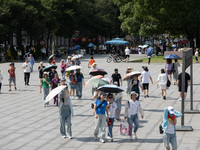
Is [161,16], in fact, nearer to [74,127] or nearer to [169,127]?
[74,127]

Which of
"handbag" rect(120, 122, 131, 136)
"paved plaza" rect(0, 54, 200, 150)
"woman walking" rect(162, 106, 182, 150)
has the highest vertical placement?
"woman walking" rect(162, 106, 182, 150)

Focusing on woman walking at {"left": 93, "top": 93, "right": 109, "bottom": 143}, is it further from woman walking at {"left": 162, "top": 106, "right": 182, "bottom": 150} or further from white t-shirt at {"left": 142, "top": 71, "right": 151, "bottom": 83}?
white t-shirt at {"left": 142, "top": 71, "right": 151, "bottom": 83}

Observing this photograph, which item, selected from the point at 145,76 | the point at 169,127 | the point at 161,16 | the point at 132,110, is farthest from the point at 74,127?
the point at 161,16

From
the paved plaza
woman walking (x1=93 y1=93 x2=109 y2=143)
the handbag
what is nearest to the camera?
the paved plaza

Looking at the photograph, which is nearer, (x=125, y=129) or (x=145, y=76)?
(x=125, y=129)

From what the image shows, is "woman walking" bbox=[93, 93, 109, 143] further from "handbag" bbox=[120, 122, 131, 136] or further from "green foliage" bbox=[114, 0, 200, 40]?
"green foliage" bbox=[114, 0, 200, 40]

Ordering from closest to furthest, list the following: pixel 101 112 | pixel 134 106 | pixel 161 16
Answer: pixel 101 112 < pixel 134 106 < pixel 161 16

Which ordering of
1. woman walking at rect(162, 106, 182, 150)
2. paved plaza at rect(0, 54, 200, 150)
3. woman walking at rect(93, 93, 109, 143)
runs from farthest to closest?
woman walking at rect(93, 93, 109, 143)
paved plaza at rect(0, 54, 200, 150)
woman walking at rect(162, 106, 182, 150)

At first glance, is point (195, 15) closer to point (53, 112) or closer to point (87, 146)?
point (53, 112)

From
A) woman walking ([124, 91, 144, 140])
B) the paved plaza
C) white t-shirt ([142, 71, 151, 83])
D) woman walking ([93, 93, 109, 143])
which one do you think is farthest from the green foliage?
woman walking ([93, 93, 109, 143])

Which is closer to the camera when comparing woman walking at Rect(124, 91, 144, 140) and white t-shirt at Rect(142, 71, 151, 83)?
woman walking at Rect(124, 91, 144, 140)

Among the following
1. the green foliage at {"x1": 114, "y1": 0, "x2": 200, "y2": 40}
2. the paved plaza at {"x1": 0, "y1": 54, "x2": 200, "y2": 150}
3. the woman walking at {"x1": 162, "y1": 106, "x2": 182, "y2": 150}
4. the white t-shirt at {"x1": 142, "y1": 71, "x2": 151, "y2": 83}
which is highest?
the green foliage at {"x1": 114, "y1": 0, "x2": 200, "y2": 40}

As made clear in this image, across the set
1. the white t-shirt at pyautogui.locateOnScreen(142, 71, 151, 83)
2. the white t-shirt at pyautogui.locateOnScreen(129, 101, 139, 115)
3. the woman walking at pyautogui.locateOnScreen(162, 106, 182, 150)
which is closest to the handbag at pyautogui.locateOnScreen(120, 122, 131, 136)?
the white t-shirt at pyautogui.locateOnScreen(129, 101, 139, 115)

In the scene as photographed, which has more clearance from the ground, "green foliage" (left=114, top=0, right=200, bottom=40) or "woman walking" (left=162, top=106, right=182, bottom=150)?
"green foliage" (left=114, top=0, right=200, bottom=40)
